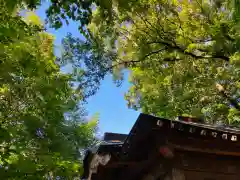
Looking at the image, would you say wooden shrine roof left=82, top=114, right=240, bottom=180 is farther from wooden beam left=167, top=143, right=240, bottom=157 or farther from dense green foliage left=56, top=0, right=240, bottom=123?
dense green foliage left=56, top=0, right=240, bottom=123

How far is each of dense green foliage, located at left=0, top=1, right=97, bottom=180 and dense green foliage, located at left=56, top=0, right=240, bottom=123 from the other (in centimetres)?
289

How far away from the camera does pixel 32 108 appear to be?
12.6 meters

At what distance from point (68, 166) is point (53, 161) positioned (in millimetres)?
473

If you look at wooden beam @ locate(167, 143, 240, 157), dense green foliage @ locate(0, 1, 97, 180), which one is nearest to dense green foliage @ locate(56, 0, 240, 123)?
dense green foliage @ locate(0, 1, 97, 180)

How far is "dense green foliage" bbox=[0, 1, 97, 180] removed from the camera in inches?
283

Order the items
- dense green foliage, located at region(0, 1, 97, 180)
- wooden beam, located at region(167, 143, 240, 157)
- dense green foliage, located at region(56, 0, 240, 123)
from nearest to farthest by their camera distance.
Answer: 1. wooden beam, located at region(167, 143, 240, 157)
2. dense green foliage, located at region(0, 1, 97, 180)
3. dense green foliage, located at region(56, 0, 240, 123)

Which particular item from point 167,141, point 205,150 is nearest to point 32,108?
point 167,141

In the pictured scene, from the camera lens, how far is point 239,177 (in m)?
6.92

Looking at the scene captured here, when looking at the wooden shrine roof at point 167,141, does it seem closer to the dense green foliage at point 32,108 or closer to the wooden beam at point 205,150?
the wooden beam at point 205,150

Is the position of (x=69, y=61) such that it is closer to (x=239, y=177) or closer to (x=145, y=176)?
(x=145, y=176)

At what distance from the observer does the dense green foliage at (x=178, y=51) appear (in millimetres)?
14359

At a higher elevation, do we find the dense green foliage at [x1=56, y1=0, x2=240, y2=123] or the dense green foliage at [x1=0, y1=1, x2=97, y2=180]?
the dense green foliage at [x1=56, y1=0, x2=240, y2=123]

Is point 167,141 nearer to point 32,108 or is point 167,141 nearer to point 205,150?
point 205,150

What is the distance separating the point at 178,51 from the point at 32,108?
306 inches
